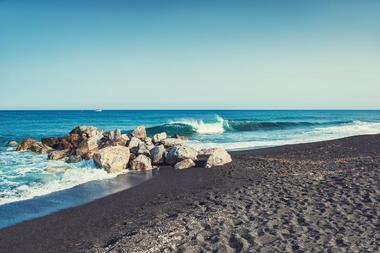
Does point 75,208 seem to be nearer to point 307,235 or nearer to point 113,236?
point 113,236

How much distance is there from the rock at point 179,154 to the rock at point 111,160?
1892 millimetres

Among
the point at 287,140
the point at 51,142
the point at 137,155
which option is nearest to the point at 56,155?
the point at 137,155

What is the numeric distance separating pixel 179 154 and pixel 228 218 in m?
7.78

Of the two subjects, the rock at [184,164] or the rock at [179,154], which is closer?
the rock at [184,164]

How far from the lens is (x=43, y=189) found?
11.0 metres

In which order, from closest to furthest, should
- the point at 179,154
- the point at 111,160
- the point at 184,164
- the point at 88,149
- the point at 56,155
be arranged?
1. the point at 111,160
2. the point at 184,164
3. the point at 179,154
4. the point at 88,149
5. the point at 56,155

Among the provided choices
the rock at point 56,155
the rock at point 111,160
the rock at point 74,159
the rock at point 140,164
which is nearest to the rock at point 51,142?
the rock at point 56,155

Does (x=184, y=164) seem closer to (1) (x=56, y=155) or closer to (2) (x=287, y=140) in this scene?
(1) (x=56, y=155)

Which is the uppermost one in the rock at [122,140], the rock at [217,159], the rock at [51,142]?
the rock at [122,140]

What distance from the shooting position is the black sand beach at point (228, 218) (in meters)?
6.11

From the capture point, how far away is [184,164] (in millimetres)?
14305

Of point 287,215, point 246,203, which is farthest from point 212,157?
point 287,215

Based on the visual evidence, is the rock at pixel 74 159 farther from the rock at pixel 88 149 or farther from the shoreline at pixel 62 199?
the shoreline at pixel 62 199

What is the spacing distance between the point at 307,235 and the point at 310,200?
224 centimetres
